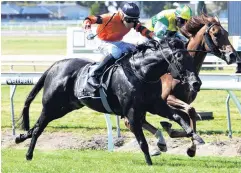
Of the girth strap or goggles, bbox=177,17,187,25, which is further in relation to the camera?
goggles, bbox=177,17,187,25

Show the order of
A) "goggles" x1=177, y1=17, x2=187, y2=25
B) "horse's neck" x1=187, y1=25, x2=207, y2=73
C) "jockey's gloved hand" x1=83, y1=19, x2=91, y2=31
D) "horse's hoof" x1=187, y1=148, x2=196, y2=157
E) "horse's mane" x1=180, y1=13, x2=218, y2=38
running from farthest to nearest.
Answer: "goggles" x1=177, y1=17, x2=187, y2=25 < "horse's mane" x1=180, y1=13, x2=218, y2=38 < "horse's neck" x1=187, y1=25, x2=207, y2=73 < "horse's hoof" x1=187, y1=148, x2=196, y2=157 < "jockey's gloved hand" x1=83, y1=19, x2=91, y2=31

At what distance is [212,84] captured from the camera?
1045 cm

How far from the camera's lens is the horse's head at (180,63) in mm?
8141

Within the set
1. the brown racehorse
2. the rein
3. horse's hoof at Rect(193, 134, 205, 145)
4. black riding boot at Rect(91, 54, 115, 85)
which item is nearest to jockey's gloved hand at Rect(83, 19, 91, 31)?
black riding boot at Rect(91, 54, 115, 85)

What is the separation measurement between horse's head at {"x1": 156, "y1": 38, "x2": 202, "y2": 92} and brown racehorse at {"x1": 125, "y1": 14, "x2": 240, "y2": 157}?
79 centimetres

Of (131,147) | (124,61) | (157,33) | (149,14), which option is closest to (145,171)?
(124,61)

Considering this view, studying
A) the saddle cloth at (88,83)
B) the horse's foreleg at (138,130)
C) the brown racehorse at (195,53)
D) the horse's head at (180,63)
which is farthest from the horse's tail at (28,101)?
the horse's head at (180,63)

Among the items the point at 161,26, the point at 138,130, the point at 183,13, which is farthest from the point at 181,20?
the point at 138,130

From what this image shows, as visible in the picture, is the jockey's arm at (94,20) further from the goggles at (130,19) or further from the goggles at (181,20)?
the goggles at (181,20)

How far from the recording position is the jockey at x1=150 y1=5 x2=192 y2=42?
32.5 feet

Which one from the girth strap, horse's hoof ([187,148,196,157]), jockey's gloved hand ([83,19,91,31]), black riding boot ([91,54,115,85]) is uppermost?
jockey's gloved hand ([83,19,91,31])

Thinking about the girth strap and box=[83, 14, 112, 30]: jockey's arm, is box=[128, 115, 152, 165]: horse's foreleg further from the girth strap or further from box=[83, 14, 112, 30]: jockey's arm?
box=[83, 14, 112, 30]: jockey's arm

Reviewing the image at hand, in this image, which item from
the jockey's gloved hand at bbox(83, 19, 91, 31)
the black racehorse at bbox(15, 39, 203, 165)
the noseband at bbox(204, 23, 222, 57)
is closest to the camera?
the black racehorse at bbox(15, 39, 203, 165)

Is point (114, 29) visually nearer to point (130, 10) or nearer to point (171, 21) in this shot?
point (130, 10)
